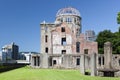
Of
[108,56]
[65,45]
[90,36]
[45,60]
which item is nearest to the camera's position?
[108,56]

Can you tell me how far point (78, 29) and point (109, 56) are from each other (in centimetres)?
4137

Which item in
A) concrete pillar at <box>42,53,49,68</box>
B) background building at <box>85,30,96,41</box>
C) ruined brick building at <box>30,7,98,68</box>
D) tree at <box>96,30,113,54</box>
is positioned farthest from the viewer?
background building at <box>85,30,96,41</box>

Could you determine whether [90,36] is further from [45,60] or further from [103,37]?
[45,60]

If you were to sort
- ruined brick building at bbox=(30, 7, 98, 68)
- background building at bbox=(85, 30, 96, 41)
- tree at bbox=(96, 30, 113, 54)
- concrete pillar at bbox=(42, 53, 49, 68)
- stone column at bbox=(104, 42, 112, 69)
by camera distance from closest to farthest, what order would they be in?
stone column at bbox=(104, 42, 112, 69) < concrete pillar at bbox=(42, 53, 49, 68) < ruined brick building at bbox=(30, 7, 98, 68) < tree at bbox=(96, 30, 113, 54) < background building at bbox=(85, 30, 96, 41)

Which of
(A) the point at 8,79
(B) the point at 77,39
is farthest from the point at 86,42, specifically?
(A) the point at 8,79

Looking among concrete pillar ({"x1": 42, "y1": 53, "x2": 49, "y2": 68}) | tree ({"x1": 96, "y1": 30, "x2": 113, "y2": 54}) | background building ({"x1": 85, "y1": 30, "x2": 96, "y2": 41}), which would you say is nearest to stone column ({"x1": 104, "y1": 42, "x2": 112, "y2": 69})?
concrete pillar ({"x1": 42, "y1": 53, "x2": 49, "y2": 68})

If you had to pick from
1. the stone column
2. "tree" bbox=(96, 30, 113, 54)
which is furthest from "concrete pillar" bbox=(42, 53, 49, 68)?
"tree" bbox=(96, 30, 113, 54)

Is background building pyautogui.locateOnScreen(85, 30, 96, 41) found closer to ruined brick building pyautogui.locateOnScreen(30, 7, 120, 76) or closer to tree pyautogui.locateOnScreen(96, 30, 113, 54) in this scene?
tree pyautogui.locateOnScreen(96, 30, 113, 54)

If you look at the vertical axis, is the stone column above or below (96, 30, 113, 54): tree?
below

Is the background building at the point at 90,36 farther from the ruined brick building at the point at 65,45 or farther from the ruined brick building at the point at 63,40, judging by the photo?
the ruined brick building at the point at 63,40

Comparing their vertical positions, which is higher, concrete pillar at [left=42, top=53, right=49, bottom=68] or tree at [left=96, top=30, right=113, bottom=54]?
tree at [left=96, top=30, right=113, bottom=54]

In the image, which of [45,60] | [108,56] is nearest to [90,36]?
[45,60]

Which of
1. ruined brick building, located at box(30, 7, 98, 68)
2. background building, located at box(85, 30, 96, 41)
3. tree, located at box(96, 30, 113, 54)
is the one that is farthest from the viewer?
background building, located at box(85, 30, 96, 41)

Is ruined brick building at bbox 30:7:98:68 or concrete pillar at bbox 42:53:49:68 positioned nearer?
concrete pillar at bbox 42:53:49:68
